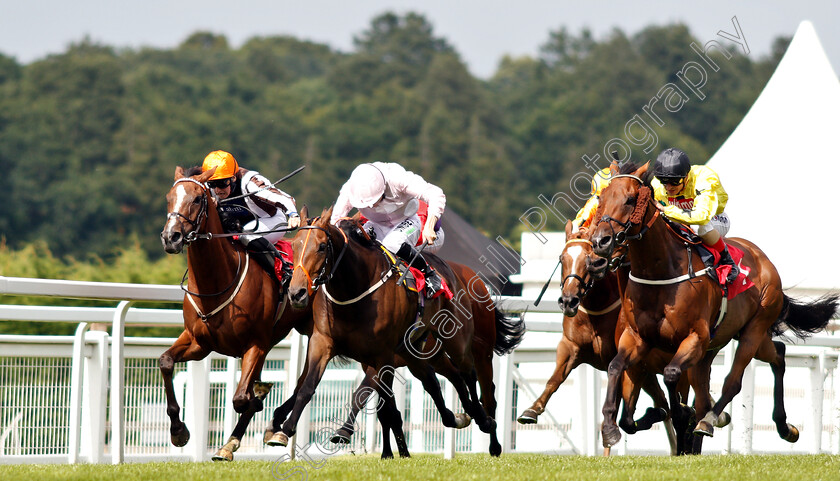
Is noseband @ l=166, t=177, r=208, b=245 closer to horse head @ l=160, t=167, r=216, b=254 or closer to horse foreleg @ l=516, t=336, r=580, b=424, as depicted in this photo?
horse head @ l=160, t=167, r=216, b=254

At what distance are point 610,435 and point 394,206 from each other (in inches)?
86.8

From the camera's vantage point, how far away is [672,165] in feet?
24.2

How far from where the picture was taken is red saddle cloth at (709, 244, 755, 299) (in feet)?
24.0

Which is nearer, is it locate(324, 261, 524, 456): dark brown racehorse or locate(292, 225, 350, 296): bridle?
locate(292, 225, 350, 296): bridle

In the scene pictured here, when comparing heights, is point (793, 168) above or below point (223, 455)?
above

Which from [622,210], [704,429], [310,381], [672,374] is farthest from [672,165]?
[310,381]

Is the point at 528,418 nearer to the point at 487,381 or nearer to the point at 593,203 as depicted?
the point at 487,381

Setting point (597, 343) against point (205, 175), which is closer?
point (205, 175)

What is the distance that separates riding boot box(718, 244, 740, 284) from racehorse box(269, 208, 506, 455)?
1.86m

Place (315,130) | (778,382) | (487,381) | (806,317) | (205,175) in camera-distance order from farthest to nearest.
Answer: (315,130), (806,317), (778,382), (487,381), (205,175)

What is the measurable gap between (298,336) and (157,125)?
162 ft

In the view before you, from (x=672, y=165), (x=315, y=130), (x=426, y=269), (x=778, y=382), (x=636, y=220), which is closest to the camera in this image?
(x=636, y=220)

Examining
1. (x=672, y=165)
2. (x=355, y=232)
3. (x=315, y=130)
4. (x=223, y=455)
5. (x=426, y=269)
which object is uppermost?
(x=315, y=130)

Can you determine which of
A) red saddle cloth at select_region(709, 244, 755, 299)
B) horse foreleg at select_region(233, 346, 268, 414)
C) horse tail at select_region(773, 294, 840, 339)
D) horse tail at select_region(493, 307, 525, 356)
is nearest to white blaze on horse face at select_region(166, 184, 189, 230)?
horse foreleg at select_region(233, 346, 268, 414)
